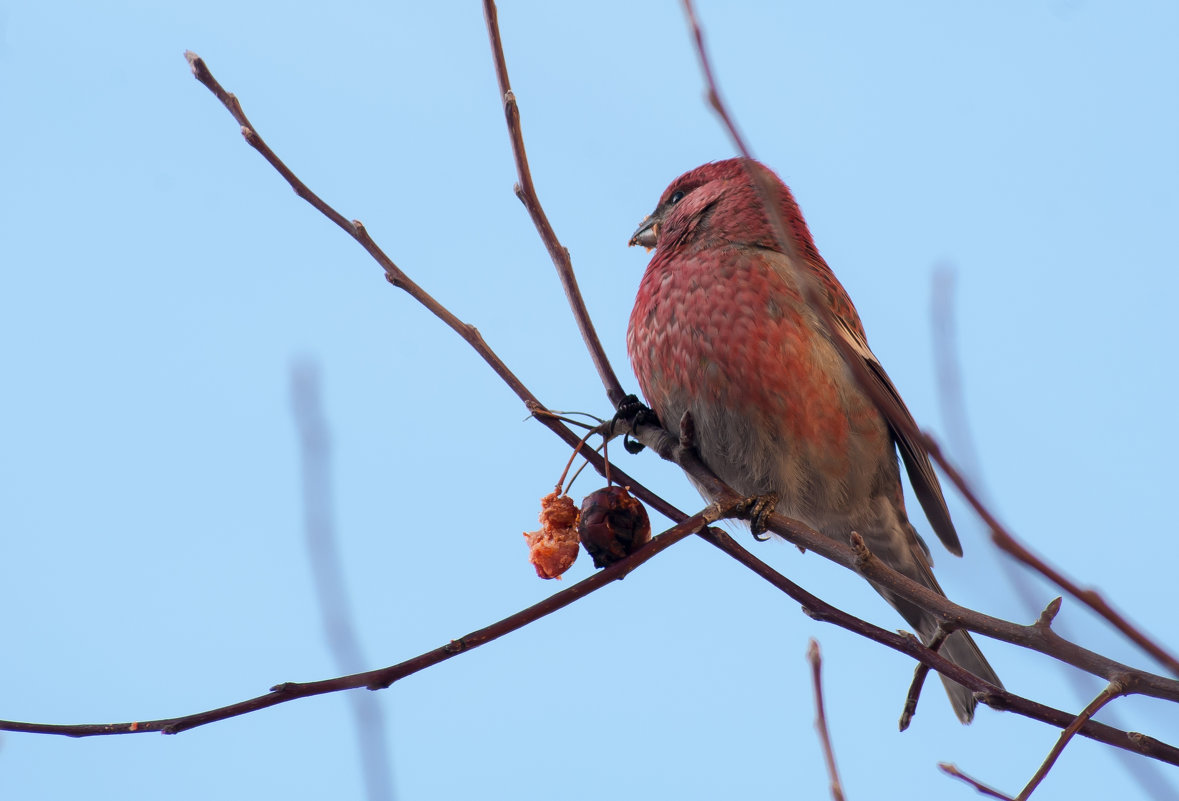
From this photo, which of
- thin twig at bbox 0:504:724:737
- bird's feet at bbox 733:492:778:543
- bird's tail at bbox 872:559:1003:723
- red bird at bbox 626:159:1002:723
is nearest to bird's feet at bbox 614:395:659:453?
red bird at bbox 626:159:1002:723

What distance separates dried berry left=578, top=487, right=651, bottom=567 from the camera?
2.29 meters

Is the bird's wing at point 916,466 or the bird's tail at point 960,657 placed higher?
the bird's wing at point 916,466

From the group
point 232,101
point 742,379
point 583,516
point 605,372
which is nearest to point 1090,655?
point 583,516

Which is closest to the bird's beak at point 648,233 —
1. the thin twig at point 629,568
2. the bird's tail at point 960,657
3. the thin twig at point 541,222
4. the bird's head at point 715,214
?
the bird's head at point 715,214

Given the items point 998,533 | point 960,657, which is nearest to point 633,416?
point 960,657

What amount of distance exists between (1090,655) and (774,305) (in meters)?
1.85

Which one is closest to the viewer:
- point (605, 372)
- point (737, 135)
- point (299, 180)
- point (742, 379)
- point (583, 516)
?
point (737, 135)

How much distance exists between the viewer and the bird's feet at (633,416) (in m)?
3.34

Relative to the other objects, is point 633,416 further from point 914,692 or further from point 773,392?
point 914,692

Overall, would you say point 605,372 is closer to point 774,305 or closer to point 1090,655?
point 774,305

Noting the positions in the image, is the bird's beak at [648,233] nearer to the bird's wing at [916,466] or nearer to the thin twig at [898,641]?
the bird's wing at [916,466]

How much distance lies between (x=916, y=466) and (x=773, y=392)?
76 centimetres

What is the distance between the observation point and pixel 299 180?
6.75 feet

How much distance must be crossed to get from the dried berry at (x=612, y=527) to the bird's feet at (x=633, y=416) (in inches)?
35.6
